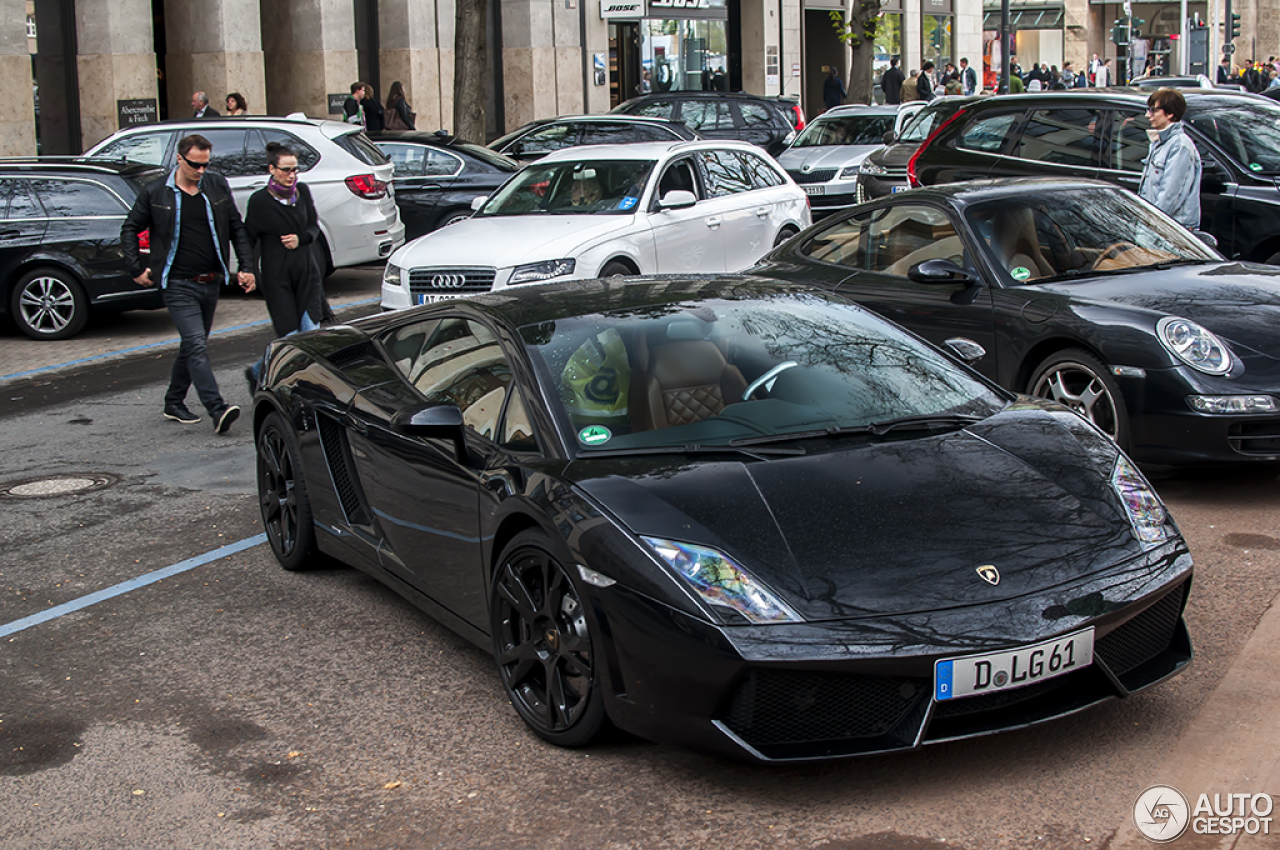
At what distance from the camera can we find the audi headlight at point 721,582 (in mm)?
3922

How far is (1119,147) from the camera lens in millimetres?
12453

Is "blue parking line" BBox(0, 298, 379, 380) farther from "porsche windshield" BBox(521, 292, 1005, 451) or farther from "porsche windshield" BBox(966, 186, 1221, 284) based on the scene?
"porsche windshield" BBox(521, 292, 1005, 451)

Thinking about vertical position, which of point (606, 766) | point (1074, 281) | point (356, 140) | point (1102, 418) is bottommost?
point (606, 766)

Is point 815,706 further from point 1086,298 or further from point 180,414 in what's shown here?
point 180,414

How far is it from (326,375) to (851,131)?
18504mm

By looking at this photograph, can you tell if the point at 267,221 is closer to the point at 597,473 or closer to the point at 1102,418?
the point at 1102,418

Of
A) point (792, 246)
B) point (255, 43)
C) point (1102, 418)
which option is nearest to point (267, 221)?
point (792, 246)

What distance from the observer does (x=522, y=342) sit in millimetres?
5066

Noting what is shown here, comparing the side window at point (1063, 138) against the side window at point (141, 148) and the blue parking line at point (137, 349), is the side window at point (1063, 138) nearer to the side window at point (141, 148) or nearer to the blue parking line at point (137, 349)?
the blue parking line at point (137, 349)

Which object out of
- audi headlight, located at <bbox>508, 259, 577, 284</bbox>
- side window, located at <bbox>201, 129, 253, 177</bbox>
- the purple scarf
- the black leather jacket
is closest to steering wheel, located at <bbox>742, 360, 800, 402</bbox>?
the black leather jacket

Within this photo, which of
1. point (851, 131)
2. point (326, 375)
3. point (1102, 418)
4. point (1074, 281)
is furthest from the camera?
point (851, 131)

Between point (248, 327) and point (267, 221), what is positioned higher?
point (267, 221)

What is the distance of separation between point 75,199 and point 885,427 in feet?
35.9

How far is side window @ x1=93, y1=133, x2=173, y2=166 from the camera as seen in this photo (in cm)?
1614
